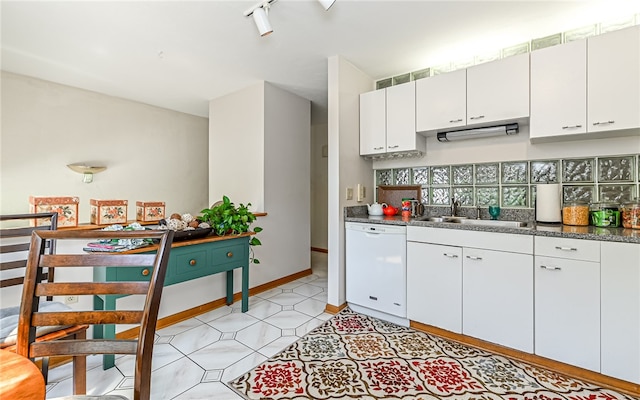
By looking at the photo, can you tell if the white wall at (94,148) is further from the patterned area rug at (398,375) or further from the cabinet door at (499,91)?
the cabinet door at (499,91)

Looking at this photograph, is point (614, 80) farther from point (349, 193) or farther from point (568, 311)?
point (349, 193)

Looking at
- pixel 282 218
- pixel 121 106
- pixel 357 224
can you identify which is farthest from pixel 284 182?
pixel 121 106

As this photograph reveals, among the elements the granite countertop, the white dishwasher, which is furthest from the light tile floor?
the granite countertop

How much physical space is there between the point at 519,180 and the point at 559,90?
72 cm

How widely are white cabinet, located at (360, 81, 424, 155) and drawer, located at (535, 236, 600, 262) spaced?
1.22 meters

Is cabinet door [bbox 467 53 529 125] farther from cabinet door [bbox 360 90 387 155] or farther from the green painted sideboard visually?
the green painted sideboard

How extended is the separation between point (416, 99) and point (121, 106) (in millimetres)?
3815

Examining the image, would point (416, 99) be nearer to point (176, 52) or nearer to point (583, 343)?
point (583, 343)

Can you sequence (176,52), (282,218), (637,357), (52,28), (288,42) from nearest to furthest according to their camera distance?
1. (637,357)
2. (52,28)
3. (288,42)
4. (176,52)
5. (282,218)

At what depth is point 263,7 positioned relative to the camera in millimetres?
1907

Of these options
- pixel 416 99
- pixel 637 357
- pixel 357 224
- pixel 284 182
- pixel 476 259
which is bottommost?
pixel 637 357

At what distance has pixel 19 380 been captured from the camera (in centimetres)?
61

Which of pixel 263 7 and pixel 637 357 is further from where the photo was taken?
pixel 263 7

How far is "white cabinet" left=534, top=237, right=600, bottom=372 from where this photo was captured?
1623 millimetres
